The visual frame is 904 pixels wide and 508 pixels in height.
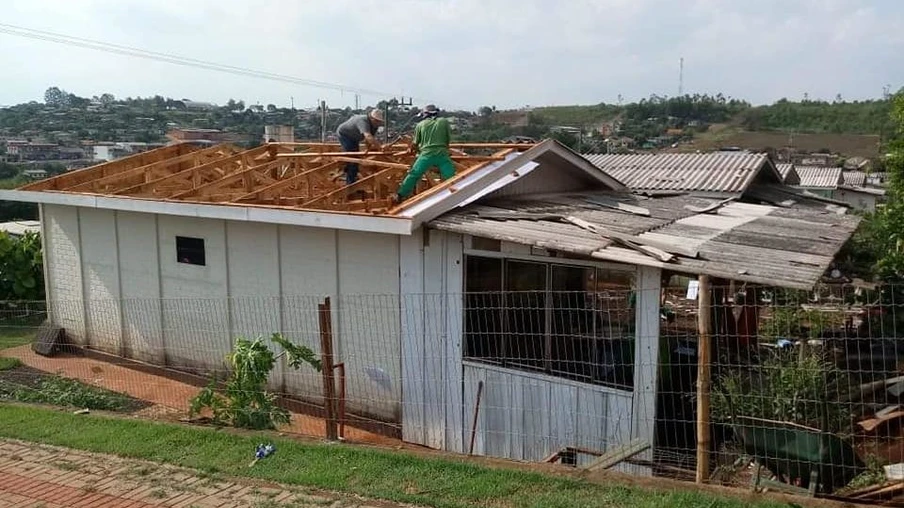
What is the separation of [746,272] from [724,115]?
89118mm

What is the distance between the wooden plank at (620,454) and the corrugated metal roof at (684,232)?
1844 millimetres

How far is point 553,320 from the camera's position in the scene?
905 centimetres

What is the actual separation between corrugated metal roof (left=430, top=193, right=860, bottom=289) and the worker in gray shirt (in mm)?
3021

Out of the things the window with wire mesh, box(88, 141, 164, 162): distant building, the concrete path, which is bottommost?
the concrete path

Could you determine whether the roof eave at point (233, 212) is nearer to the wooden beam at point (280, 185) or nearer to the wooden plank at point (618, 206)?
the wooden beam at point (280, 185)

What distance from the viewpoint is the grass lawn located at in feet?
18.3

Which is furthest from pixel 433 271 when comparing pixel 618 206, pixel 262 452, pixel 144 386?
pixel 144 386

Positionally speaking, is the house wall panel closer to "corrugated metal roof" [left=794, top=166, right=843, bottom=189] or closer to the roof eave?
the roof eave

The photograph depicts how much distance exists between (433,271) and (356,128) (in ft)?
16.5

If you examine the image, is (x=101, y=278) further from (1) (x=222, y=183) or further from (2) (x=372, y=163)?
(2) (x=372, y=163)

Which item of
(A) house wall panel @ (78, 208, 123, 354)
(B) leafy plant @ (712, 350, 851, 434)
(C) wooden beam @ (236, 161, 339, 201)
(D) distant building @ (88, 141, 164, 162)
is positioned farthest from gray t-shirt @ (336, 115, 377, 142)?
(D) distant building @ (88, 141, 164, 162)

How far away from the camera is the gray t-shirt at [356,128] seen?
13.3 m

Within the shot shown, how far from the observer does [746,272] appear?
736cm

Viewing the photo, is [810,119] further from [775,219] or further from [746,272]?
[746,272]
